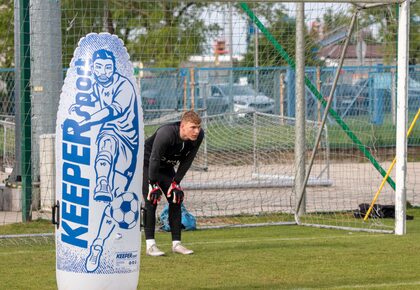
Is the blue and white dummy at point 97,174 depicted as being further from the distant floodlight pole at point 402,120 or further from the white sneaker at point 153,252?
the distant floodlight pole at point 402,120

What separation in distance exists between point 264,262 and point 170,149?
1.51 meters

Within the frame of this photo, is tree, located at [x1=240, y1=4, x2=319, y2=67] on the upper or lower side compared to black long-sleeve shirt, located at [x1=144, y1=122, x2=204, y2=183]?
upper

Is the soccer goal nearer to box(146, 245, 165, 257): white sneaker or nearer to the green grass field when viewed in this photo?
the green grass field

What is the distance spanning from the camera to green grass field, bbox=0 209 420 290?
8.97 m

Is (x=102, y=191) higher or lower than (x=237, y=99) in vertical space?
lower

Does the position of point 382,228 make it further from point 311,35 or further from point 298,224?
point 311,35

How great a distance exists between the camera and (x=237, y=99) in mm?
26734

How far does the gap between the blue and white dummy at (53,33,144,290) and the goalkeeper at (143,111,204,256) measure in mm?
2803

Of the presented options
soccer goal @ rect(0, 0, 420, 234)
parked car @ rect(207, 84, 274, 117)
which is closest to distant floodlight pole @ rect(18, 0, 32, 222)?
soccer goal @ rect(0, 0, 420, 234)

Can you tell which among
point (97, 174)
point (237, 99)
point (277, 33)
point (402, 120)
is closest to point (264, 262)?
point (402, 120)

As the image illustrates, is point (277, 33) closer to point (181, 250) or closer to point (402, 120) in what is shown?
point (402, 120)

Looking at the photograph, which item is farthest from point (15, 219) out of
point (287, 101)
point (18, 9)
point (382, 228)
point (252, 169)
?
point (287, 101)

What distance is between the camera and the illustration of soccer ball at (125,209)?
7363mm

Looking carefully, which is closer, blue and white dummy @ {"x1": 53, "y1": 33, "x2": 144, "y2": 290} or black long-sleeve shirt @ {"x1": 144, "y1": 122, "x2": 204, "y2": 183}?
blue and white dummy @ {"x1": 53, "y1": 33, "x2": 144, "y2": 290}
